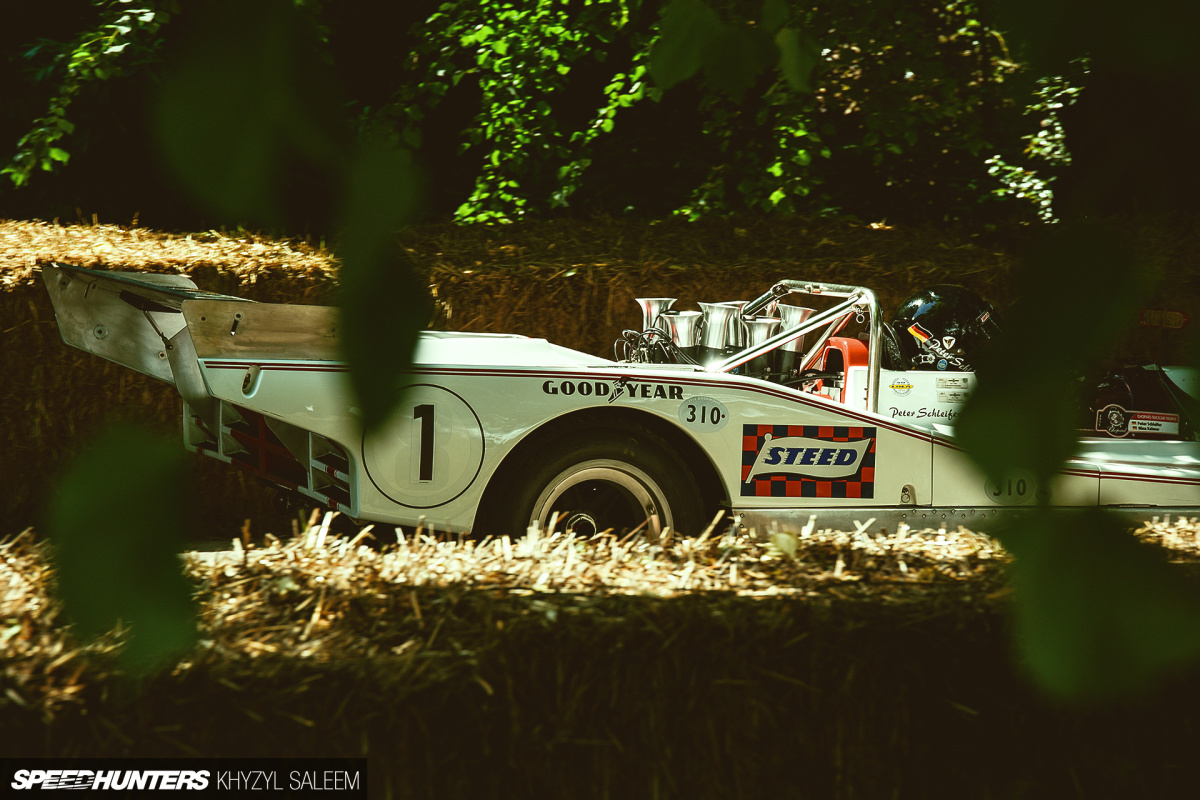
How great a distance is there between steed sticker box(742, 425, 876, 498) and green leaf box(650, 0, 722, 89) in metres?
2.36

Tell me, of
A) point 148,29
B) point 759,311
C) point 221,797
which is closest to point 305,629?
point 221,797

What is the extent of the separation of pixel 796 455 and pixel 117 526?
2930 mm

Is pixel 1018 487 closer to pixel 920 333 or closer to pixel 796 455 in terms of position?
pixel 796 455

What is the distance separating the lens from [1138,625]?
2.58ft

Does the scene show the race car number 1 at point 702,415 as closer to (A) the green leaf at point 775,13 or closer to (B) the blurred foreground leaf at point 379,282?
(A) the green leaf at point 775,13

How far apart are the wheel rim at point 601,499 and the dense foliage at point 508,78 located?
4.78 ft

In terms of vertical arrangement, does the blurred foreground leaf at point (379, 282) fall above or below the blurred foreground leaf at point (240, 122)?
below

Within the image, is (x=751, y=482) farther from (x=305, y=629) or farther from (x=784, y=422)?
(x=305, y=629)

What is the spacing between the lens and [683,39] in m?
1.12

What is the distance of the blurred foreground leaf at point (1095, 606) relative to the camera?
79 centimetres

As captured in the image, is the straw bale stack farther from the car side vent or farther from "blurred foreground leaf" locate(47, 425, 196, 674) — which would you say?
the car side vent

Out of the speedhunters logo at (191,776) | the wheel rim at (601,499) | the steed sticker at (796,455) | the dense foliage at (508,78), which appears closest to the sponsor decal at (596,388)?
the wheel rim at (601,499)

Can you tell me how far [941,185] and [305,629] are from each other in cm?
770

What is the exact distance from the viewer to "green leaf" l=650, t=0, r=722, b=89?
1.11 meters
